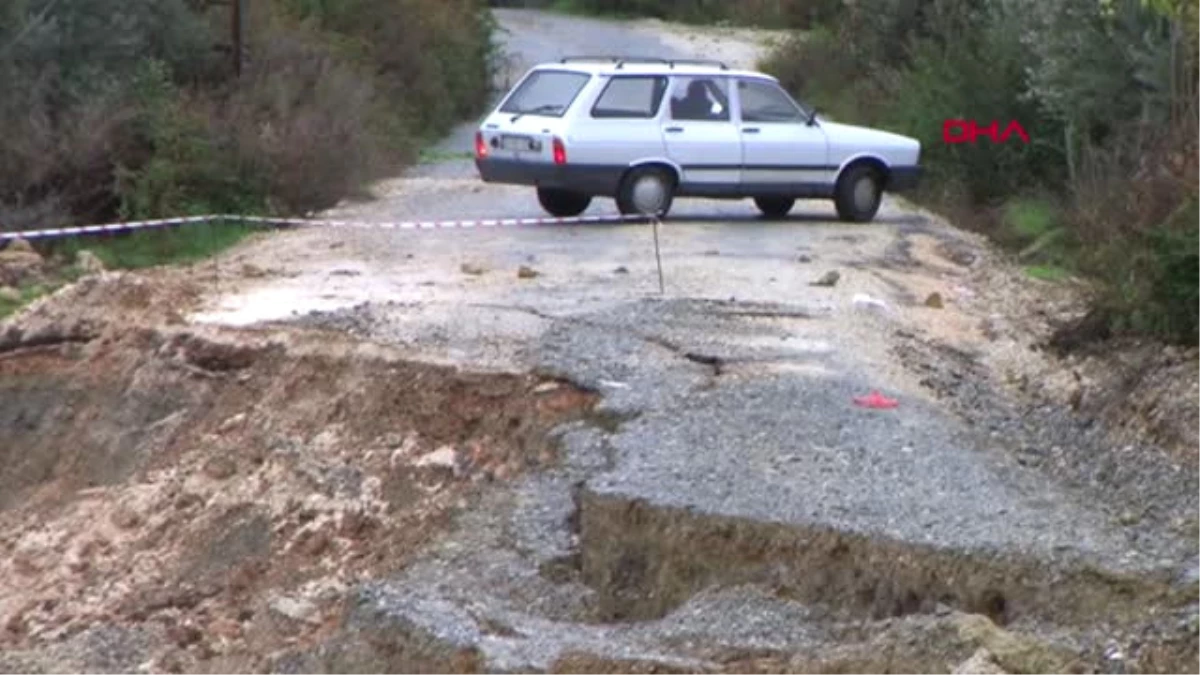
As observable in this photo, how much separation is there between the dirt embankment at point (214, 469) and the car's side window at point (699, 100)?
8.26m

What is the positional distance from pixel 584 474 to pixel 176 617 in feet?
6.74

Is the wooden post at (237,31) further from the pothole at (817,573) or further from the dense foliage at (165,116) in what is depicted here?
the pothole at (817,573)

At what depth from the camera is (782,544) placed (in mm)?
10883

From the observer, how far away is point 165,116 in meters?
25.3

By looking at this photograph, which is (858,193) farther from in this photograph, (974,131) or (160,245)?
(160,245)

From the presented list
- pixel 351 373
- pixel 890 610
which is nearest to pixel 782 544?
pixel 890 610

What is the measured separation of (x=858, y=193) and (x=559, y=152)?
3.37m

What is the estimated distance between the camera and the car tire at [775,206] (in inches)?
1002

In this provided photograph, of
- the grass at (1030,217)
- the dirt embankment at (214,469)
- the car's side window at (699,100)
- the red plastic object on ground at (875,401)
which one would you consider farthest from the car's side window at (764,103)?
the red plastic object on ground at (875,401)

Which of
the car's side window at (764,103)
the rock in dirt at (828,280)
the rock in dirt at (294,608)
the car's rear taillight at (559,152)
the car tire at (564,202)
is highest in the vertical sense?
the car's side window at (764,103)

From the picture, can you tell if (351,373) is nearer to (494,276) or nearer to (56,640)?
(56,640)

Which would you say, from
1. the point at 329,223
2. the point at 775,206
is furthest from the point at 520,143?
the point at 775,206

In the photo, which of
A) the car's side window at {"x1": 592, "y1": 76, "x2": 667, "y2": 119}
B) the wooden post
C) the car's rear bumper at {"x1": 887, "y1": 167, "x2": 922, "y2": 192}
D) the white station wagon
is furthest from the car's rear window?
the wooden post

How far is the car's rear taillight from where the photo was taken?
23.5 metres
